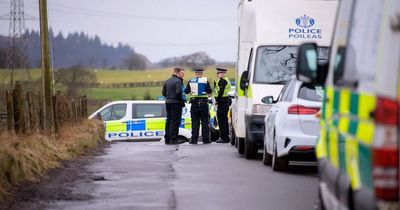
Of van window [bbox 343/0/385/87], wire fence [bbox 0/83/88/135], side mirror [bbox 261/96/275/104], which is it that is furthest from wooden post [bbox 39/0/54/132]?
van window [bbox 343/0/385/87]

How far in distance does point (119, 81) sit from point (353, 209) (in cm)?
8698

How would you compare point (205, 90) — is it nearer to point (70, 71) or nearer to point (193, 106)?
point (193, 106)

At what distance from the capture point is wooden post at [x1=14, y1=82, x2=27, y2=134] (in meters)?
13.5

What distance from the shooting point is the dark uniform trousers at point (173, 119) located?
23.5 metres

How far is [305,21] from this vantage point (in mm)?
17656

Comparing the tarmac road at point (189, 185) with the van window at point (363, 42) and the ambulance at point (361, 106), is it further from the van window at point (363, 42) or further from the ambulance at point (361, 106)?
the van window at point (363, 42)

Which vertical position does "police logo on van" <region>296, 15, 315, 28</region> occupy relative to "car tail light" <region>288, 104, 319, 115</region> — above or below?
above

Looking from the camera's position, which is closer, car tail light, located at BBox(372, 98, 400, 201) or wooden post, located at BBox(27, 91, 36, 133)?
car tail light, located at BBox(372, 98, 400, 201)

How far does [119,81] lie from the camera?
92375mm

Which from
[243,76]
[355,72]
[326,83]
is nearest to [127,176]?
[243,76]

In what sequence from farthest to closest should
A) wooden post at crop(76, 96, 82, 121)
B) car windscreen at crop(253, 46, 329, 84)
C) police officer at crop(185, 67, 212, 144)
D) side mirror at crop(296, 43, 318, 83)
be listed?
police officer at crop(185, 67, 212, 144)
wooden post at crop(76, 96, 82, 121)
car windscreen at crop(253, 46, 329, 84)
side mirror at crop(296, 43, 318, 83)

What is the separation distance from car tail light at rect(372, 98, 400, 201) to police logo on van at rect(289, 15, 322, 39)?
12423mm

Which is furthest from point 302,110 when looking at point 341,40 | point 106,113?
point 106,113

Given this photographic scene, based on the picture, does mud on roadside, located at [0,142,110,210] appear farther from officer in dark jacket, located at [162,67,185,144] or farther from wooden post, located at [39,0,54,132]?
officer in dark jacket, located at [162,67,185,144]
